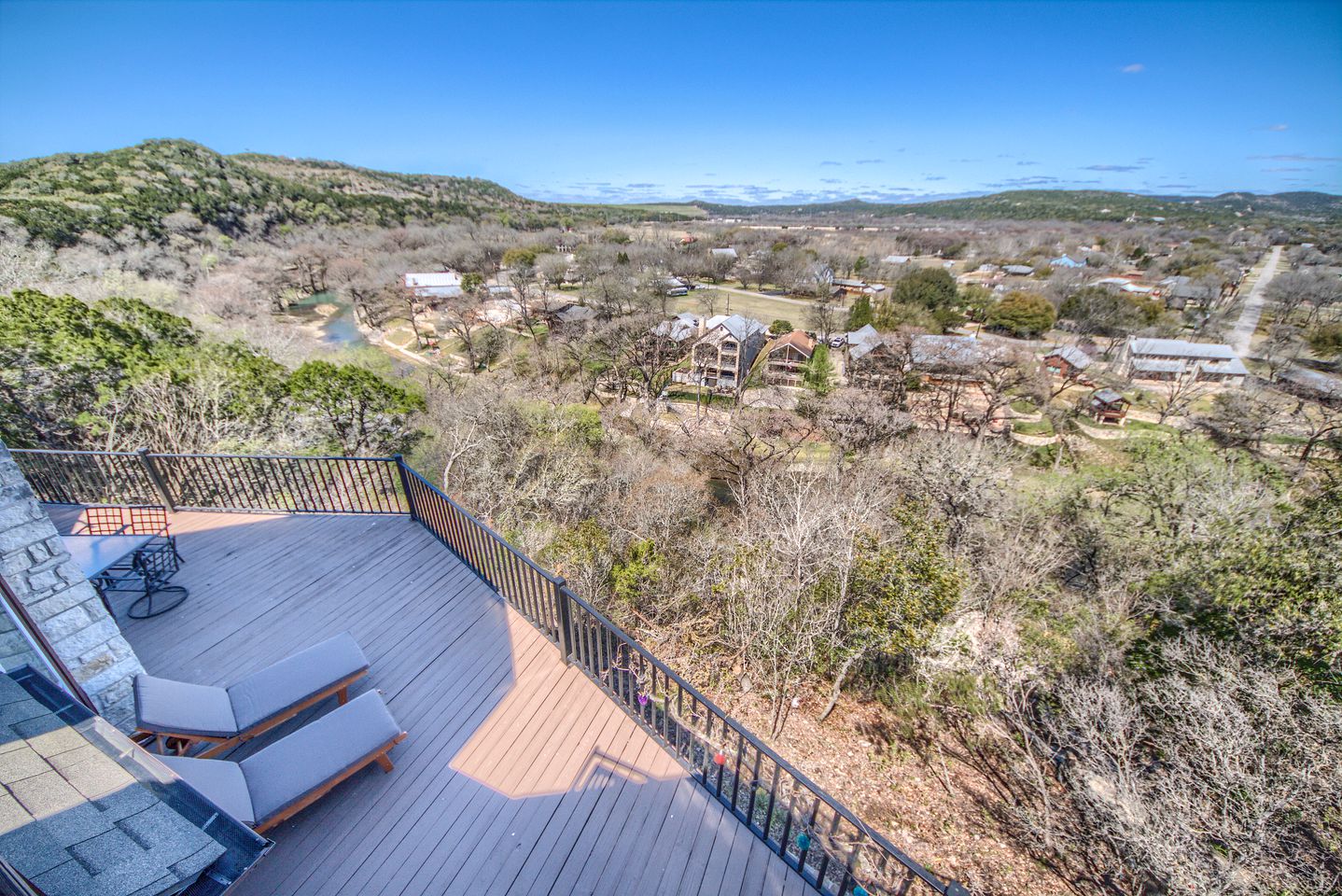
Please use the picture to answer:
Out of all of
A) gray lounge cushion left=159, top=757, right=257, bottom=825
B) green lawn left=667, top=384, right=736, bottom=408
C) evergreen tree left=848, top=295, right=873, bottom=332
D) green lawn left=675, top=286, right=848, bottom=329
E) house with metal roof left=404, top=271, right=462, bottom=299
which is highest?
gray lounge cushion left=159, top=757, right=257, bottom=825

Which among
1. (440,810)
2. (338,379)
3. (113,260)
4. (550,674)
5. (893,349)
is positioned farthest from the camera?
(113,260)

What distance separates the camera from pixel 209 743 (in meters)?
3.36

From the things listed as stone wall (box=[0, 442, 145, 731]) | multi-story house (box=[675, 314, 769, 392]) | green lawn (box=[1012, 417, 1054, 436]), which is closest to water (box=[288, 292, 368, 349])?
multi-story house (box=[675, 314, 769, 392])

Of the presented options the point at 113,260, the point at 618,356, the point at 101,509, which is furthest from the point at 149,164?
the point at 101,509

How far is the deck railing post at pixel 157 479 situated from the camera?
5613 millimetres

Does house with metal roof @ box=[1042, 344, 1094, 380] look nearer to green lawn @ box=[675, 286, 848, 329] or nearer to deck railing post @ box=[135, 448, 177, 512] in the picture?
green lawn @ box=[675, 286, 848, 329]

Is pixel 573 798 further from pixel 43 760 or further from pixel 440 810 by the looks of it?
pixel 43 760

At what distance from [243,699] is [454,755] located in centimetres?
151

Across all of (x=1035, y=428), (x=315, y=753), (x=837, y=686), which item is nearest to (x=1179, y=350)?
(x=1035, y=428)

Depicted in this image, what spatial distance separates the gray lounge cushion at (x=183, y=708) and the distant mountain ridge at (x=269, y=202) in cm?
3933

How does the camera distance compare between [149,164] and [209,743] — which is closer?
[209,743]

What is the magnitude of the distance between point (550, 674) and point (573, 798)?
1011 mm

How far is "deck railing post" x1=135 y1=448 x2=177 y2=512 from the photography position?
5.61 metres

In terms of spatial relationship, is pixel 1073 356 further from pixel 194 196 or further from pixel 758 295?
pixel 194 196
